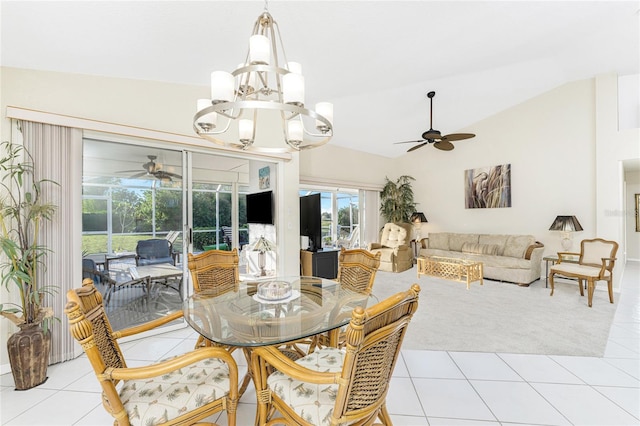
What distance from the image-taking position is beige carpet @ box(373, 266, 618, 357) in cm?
262

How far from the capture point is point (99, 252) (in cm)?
266

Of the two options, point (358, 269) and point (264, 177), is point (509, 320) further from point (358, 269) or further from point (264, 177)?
point (264, 177)

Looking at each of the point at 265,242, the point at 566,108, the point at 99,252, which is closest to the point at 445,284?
the point at 265,242

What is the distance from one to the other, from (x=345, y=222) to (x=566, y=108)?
17.0ft

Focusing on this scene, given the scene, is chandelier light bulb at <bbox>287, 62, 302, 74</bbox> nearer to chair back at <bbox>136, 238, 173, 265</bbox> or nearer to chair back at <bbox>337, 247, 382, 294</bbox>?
chair back at <bbox>337, 247, 382, 294</bbox>

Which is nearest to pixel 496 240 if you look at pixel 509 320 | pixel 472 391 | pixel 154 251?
pixel 509 320

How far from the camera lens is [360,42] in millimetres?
2646

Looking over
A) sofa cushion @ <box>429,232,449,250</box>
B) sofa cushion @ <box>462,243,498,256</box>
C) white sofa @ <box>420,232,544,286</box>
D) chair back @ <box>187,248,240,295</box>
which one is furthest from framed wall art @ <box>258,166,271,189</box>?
sofa cushion @ <box>462,243,498,256</box>

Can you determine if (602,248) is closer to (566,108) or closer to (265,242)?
(566,108)

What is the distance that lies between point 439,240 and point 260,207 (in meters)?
4.35

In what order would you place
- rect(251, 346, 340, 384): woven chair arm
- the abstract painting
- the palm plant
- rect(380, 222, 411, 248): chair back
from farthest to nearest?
rect(380, 222, 411, 248): chair back < the abstract painting < the palm plant < rect(251, 346, 340, 384): woven chair arm

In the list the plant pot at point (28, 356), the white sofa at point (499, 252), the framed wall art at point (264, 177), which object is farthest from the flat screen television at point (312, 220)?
the plant pot at point (28, 356)

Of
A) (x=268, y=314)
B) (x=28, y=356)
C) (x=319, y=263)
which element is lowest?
(x=28, y=356)

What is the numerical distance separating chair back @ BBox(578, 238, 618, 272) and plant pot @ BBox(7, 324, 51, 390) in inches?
254
